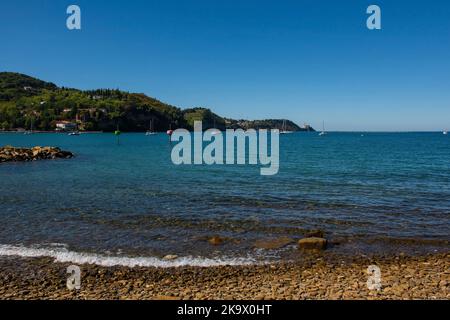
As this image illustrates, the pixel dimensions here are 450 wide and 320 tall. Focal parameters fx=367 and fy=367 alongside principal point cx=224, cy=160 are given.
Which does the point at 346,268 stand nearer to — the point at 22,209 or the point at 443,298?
the point at 443,298

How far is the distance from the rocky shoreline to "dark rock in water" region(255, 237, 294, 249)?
198 centimetres

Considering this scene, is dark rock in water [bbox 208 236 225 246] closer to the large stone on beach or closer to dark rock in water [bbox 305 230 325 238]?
the large stone on beach

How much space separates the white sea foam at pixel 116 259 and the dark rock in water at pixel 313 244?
2709 millimetres

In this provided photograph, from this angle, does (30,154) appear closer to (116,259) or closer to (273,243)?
(116,259)

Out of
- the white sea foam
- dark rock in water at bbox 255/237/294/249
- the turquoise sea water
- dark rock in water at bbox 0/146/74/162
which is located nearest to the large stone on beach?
the white sea foam

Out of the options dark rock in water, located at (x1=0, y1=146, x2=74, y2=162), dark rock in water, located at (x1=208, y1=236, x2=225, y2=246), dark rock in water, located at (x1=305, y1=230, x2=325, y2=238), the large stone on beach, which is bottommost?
the large stone on beach

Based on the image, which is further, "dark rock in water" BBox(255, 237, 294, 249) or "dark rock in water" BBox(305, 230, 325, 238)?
"dark rock in water" BBox(305, 230, 325, 238)

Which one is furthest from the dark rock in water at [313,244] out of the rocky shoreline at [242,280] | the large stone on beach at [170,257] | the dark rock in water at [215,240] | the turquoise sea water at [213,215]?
the large stone on beach at [170,257]

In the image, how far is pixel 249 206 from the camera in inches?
989

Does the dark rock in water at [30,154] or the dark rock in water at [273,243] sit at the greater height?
the dark rock in water at [30,154]

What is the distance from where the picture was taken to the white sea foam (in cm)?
1391

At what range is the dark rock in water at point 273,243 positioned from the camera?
16.4 meters

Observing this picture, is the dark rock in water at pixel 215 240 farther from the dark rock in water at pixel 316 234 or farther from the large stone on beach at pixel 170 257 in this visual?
the dark rock in water at pixel 316 234

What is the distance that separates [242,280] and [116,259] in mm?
5345
